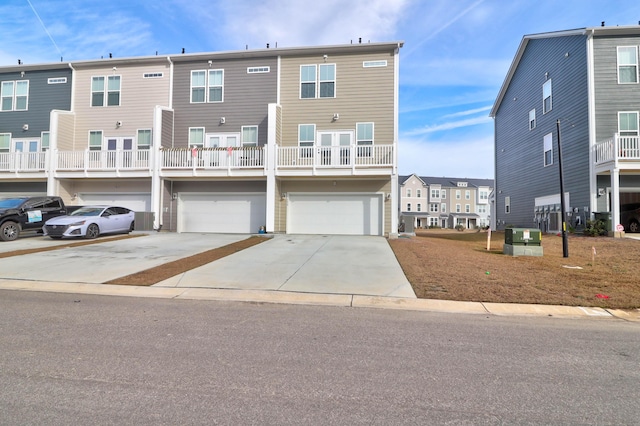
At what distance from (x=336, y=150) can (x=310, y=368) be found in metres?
14.3

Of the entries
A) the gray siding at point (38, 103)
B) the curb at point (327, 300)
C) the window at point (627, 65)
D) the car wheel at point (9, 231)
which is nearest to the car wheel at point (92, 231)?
the car wheel at point (9, 231)

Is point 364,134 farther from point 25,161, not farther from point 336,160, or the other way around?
point 25,161

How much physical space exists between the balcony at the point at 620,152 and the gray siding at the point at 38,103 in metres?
28.3

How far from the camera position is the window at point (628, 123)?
17.9 meters

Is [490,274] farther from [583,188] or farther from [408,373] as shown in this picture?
[583,188]

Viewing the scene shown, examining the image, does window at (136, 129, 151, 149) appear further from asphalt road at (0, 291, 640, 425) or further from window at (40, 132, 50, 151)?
asphalt road at (0, 291, 640, 425)

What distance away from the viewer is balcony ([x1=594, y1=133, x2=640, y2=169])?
631 inches

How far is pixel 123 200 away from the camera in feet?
66.2

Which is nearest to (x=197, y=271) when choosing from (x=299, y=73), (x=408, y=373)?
(x=408, y=373)

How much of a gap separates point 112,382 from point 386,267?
23.9ft

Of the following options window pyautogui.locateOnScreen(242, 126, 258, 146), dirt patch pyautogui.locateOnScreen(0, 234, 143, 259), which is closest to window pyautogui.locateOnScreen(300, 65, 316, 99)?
window pyautogui.locateOnScreen(242, 126, 258, 146)

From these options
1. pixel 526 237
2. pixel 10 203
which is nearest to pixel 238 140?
pixel 10 203

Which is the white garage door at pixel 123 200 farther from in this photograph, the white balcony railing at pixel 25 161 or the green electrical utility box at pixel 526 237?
the green electrical utility box at pixel 526 237

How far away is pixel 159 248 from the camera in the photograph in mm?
12750
